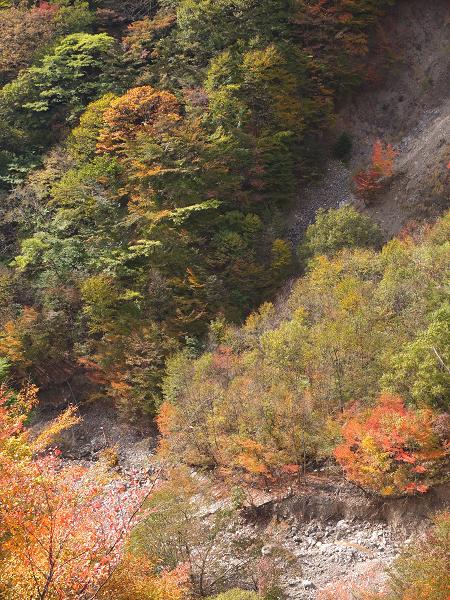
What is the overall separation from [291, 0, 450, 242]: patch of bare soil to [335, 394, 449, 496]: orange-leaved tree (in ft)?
54.0

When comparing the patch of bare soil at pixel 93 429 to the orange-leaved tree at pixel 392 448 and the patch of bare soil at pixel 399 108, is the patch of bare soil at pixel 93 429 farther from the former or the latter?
the patch of bare soil at pixel 399 108

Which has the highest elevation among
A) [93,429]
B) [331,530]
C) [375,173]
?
[375,173]

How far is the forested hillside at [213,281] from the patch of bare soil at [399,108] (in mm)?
346

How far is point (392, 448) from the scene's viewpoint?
59.7 ft

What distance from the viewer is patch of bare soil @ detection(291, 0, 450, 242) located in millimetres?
33719

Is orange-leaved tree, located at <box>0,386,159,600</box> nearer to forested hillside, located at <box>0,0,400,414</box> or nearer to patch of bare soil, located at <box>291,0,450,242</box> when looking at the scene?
forested hillside, located at <box>0,0,400,414</box>

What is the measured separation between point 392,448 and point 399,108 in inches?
1003

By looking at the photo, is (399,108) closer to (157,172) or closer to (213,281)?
(157,172)

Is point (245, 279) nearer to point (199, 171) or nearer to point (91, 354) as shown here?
point (199, 171)

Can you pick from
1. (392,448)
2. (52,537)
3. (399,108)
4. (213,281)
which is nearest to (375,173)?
(399,108)

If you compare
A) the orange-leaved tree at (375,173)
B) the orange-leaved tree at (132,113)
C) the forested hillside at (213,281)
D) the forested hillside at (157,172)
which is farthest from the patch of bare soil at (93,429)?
the orange-leaved tree at (375,173)

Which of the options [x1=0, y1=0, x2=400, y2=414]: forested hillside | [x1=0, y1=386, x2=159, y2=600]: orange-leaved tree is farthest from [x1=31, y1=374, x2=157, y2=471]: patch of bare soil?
[x1=0, y1=386, x2=159, y2=600]: orange-leaved tree

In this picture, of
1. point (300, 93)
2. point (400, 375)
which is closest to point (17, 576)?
point (400, 375)

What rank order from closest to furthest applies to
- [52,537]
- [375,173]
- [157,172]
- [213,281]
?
[52,537] → [213,281] → [157,172] → [375,173]
